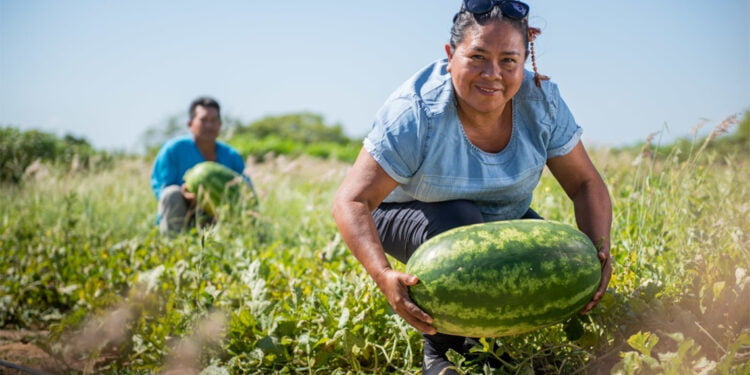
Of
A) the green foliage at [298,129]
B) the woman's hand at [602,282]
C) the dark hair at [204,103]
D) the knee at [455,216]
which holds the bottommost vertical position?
the green foliage at [298,129]

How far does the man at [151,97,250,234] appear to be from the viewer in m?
5.73

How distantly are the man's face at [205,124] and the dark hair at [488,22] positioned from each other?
167 inches

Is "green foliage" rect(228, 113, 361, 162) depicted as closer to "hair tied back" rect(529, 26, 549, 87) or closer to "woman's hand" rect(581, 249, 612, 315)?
"hair tied back" rect(529, 26, 549, 87)

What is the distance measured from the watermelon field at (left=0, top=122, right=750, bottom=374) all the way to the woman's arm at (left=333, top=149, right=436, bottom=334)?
0.27m

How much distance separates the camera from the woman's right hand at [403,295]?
2.07 m

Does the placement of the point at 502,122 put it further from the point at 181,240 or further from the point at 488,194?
the point at 181,240

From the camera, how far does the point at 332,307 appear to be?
9.50 ft

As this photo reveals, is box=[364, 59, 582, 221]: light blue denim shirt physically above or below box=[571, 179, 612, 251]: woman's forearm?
above

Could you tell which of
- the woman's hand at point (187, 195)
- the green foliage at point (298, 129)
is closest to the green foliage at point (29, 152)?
the woman's hand at point (187, 195)

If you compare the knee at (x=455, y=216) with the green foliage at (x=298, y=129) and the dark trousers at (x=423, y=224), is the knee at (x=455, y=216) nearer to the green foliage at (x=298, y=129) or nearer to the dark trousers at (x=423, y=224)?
the dark trousers at (x=423, y=224)

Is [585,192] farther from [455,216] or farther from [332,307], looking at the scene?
[332,307]

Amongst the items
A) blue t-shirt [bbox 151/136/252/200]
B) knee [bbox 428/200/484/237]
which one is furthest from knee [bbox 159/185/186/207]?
knee [bbox 428/200/484/237]

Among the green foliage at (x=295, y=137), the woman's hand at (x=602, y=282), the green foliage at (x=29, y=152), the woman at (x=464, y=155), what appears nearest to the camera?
the woman's hand at (x=602, y=282)

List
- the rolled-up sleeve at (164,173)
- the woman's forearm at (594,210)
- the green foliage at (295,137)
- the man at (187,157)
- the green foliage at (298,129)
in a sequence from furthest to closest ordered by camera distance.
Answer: the green foliage at (298,129) < the green foliage at (295,137) < the rolled-up sleeve at (164,173) < the man at (187,157) < the woman's forearm at (594,210)
